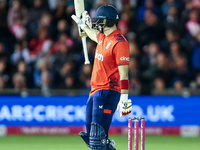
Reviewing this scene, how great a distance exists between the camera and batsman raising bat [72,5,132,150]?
675cm

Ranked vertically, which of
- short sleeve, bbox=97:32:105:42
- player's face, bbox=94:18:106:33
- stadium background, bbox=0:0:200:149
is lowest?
short sleeve, bbox=97:32:105:42

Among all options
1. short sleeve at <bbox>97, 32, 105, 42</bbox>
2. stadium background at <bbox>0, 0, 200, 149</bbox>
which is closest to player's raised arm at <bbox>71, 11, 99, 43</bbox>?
short sleeve at <bbox>97, 32, 105, 42</bbox>

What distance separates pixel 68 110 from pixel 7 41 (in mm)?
3857

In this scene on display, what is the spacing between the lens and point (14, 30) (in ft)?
49.5

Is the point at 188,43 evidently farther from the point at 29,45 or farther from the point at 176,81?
the point at 29,45

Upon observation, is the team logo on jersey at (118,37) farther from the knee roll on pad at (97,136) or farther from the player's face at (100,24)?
the knee roll on pad at (97,136)

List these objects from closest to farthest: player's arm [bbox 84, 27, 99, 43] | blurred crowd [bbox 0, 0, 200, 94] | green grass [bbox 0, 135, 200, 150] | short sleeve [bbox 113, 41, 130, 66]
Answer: short sleeve [bbox 113, 41, 130, 66] → player's arm [bbox 84, 27, 99, 43] → green grass [bbox 0, 135, 200, 150] → blurred crowd [bbox 0, 0, 200, 94]

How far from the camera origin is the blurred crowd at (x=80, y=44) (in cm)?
1310

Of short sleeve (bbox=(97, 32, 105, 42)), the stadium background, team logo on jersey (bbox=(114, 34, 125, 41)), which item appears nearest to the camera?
team logo on jersey (bbox=(114, 34, 125, 41))

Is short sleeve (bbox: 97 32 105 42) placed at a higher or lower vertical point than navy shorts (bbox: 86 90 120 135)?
higher

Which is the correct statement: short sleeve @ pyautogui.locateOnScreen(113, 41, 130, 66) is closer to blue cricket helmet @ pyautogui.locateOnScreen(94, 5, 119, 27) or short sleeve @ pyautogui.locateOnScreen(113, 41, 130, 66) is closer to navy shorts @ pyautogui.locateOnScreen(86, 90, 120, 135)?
blue cricket helmet @ pyautogui.locateOnScreen(94, 5, 119, 27)

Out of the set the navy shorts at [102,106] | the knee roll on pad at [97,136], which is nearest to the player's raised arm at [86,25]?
the navy shorts at [102,106]

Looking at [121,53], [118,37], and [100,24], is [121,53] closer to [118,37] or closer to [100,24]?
[118,37]

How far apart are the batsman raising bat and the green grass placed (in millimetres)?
3408
